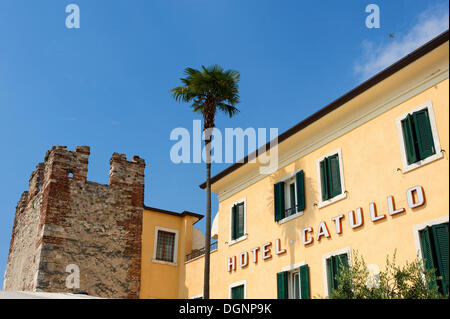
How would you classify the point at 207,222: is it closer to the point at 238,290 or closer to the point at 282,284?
the point at 238,290

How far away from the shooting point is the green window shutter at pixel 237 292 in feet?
59.0

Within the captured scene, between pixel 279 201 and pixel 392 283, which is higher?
pixel 279 201

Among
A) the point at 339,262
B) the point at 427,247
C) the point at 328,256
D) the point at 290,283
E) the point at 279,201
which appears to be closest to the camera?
the point at 427,247

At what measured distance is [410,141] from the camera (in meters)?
13.2

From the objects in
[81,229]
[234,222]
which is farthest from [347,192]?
[81,229]

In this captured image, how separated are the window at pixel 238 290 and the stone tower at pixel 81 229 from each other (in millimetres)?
6675

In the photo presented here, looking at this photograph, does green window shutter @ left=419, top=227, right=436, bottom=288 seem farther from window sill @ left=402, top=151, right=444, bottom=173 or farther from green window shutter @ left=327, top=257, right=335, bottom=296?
green window shutter @ left=327, top=257, right=335, bottom=296

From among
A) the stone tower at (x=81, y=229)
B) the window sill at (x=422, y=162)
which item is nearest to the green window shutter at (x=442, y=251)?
the window sill at (x=422, y=162)

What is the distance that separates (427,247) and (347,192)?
316 cm

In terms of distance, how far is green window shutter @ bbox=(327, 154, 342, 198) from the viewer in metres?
15.3

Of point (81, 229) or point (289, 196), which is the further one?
point (81, 229)

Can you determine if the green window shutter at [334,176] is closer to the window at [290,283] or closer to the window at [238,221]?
the window at [290,283]

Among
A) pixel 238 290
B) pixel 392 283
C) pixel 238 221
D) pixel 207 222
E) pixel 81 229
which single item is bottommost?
pixel 392 283

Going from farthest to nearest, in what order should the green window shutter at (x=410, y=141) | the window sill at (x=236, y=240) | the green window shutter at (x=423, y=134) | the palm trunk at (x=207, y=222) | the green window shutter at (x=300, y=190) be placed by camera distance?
the window sill at (x=236, y=240), the palm trunk at (x=207, y=222), the green window shutter at (x=300, y=190), the green window shutter at (x=410, y=141), the green window shutter at (x=423, y=134)
